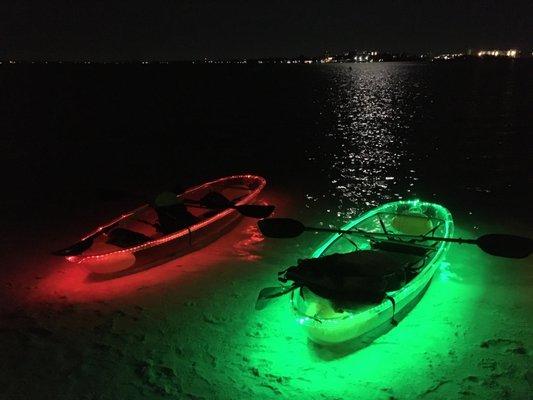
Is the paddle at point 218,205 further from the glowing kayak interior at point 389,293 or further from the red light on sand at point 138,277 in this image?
the glowing kayak interior at point 389,293

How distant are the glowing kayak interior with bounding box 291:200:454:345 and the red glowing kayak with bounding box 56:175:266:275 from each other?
8.80 feet

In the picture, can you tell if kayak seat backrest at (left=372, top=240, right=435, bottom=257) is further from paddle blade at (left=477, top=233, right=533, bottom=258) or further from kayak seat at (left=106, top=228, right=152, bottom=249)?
kayak seat at (left=106, top=228, right=152, bottom=249)

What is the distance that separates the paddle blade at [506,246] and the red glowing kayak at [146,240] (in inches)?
186

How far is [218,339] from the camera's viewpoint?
671 cm

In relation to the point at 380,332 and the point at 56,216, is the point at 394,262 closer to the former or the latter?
the point at 380,332

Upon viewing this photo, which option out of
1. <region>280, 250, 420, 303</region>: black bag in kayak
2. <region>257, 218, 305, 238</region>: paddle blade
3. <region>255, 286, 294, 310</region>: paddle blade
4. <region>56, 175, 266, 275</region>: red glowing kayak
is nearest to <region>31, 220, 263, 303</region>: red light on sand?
<region>56, 175, 266, 275</region>: red glowing kayak

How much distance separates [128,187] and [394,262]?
12.1 metres

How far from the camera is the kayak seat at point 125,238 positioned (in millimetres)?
8781

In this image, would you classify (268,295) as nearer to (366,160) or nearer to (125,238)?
(125,238)

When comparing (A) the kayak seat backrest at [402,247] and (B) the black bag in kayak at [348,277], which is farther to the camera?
(A) the kayak seat backrest at [402,247]

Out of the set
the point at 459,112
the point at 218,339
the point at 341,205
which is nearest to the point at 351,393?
the point at 218,339

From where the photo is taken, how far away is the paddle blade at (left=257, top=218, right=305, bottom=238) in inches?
310

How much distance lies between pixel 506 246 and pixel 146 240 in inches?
240

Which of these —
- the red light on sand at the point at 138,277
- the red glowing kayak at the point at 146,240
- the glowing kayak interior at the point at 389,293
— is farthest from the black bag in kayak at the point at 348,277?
the red glowing kayak at the point at 146,240
